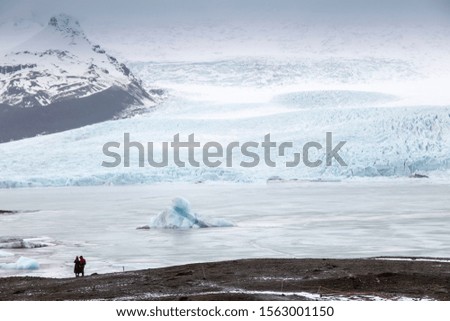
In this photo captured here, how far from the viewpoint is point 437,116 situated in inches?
2050

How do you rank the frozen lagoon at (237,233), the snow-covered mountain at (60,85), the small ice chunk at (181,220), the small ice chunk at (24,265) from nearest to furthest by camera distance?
the small ice chunk at (24,265) < the frozen lagoon at (237,233) < the small ice chunk at (181,220) < the snow-covered mountain at (60,85)

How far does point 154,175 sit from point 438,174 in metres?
18.1

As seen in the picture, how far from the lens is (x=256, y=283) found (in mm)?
11031

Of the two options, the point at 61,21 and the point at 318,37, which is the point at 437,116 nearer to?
the point at 318,37

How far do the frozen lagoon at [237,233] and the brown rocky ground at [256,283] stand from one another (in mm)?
3003

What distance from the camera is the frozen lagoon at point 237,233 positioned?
1767 centimetres

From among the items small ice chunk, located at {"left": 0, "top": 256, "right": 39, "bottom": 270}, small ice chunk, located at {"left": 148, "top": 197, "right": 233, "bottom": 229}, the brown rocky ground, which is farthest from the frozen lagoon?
the brown rocky ground

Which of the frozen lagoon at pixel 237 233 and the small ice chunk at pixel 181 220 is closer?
the frozen lagoon at pixel 237 233

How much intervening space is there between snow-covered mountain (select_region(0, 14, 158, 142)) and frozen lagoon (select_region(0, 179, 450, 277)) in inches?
4135

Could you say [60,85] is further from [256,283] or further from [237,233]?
[256,283]

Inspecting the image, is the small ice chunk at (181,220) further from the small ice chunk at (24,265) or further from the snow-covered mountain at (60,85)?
the snow-covered mountain at (60,85)

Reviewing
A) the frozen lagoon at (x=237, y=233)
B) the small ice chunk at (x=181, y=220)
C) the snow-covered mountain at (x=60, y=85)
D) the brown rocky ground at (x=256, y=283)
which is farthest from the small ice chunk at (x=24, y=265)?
the snow-covered mountain at (x=60, y=85)

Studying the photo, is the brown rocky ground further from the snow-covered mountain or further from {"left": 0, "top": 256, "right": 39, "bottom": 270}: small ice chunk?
the snow-covered mountain

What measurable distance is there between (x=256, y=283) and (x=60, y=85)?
145962 millimetres
